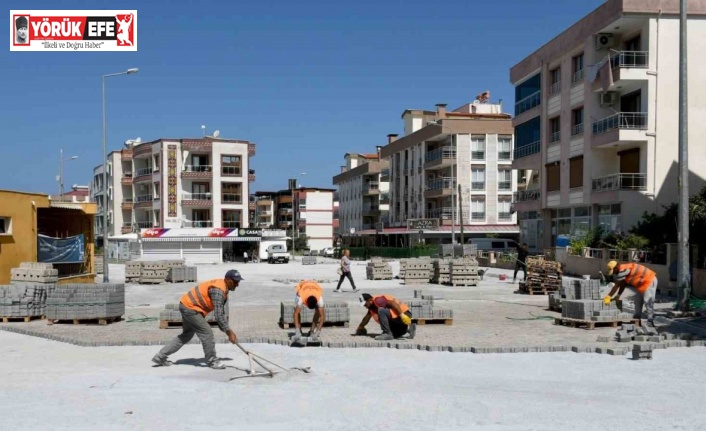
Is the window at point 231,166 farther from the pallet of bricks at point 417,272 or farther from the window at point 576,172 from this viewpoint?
the pallet of bricks at point 417,272

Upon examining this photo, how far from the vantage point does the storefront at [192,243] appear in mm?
62094

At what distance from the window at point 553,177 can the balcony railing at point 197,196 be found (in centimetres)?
3750

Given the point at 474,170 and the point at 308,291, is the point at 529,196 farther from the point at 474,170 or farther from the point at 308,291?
the point at 308,291

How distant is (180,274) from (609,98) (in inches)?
917

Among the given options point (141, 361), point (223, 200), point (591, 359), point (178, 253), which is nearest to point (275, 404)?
point (141, 361)

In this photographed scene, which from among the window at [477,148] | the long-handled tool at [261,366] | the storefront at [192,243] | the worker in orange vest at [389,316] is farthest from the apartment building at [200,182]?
the long-handled tool at [261,366]

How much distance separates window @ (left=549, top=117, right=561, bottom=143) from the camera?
41.9m

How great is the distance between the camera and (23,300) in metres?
16.6

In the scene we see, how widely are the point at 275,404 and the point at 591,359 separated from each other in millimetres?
5870

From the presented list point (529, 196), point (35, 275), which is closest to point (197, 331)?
point (35, 275)

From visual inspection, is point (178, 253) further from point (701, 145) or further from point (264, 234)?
point (701, 145)

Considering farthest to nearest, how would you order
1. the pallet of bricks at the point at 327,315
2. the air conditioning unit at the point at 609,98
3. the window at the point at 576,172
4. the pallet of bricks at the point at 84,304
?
the window at the point at 576,172
the air conditioning unit at the point at 609,98
the pallet of bricks at the point at 84,304
the pallet of bricks at the point at 327,315

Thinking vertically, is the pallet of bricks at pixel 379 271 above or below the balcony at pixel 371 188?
below

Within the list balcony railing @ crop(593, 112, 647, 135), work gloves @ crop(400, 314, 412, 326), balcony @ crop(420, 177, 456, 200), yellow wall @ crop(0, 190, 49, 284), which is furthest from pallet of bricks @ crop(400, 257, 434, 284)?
balcony @ crop(420, 177, 456, 200)
